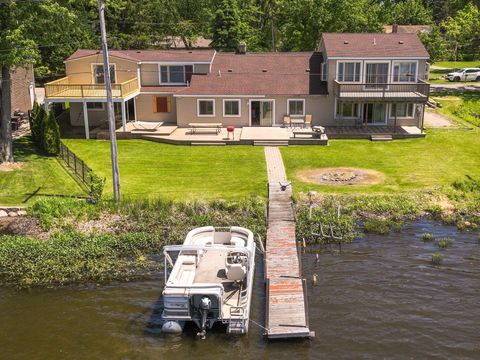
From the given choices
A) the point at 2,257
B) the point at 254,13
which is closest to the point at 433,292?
the point at 2,257

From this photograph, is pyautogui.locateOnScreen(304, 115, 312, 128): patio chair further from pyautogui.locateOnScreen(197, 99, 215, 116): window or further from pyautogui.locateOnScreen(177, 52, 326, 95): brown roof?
pyautogui.locateOnScreen(197, 99, 215, 116): window

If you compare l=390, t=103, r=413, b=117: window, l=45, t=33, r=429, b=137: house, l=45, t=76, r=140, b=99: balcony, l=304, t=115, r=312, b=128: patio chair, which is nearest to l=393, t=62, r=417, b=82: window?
l=45, t=33, r=429, b=137: house

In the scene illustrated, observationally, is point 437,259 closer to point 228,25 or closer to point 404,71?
point 404,71

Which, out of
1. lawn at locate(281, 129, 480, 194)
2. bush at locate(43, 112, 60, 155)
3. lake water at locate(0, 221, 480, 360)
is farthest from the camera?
bush at locate(43, 112, 60, 155)

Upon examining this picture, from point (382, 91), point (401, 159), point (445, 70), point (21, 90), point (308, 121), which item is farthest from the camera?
point (445, 70)

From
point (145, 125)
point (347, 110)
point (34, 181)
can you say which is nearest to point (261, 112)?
point (347, 110)

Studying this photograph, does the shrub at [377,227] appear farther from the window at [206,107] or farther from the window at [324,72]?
the window at [206,107]
